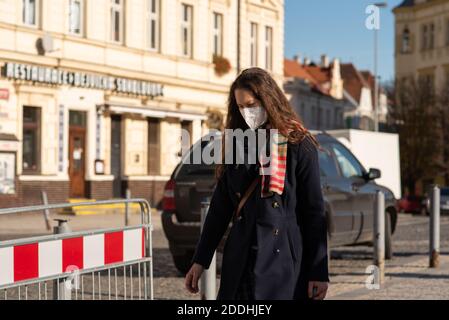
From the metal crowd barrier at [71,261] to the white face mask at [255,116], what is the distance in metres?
1.72

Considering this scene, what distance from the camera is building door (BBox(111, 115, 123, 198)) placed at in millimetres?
34000

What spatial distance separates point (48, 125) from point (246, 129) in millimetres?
26810

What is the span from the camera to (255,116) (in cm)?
443

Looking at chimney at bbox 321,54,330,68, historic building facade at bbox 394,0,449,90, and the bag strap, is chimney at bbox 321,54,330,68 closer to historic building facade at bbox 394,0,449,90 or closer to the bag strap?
historic building facade at bbox 394,0,449,90

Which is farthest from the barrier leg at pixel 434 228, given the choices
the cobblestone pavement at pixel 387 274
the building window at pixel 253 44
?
the building window at pixel 253 44

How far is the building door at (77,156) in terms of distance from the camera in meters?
32.3

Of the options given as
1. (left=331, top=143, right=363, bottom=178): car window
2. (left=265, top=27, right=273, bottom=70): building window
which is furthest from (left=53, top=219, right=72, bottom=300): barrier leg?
(left=265, top=27, right=273, bottom=70): building window

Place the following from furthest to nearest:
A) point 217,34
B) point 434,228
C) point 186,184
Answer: point 217,34 → point 434,228 → point 186,184

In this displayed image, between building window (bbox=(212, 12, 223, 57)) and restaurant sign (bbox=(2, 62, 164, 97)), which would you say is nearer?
restaurant sign (bbox=(2, 62, 164, 97))

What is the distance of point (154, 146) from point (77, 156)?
4.24 meters

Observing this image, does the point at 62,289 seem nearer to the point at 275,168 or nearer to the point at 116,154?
the point at 275,168

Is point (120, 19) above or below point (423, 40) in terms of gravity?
below

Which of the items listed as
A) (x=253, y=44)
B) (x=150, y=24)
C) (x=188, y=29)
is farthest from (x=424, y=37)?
(x=150, y=24)

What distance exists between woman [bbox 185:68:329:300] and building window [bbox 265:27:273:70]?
128ft
